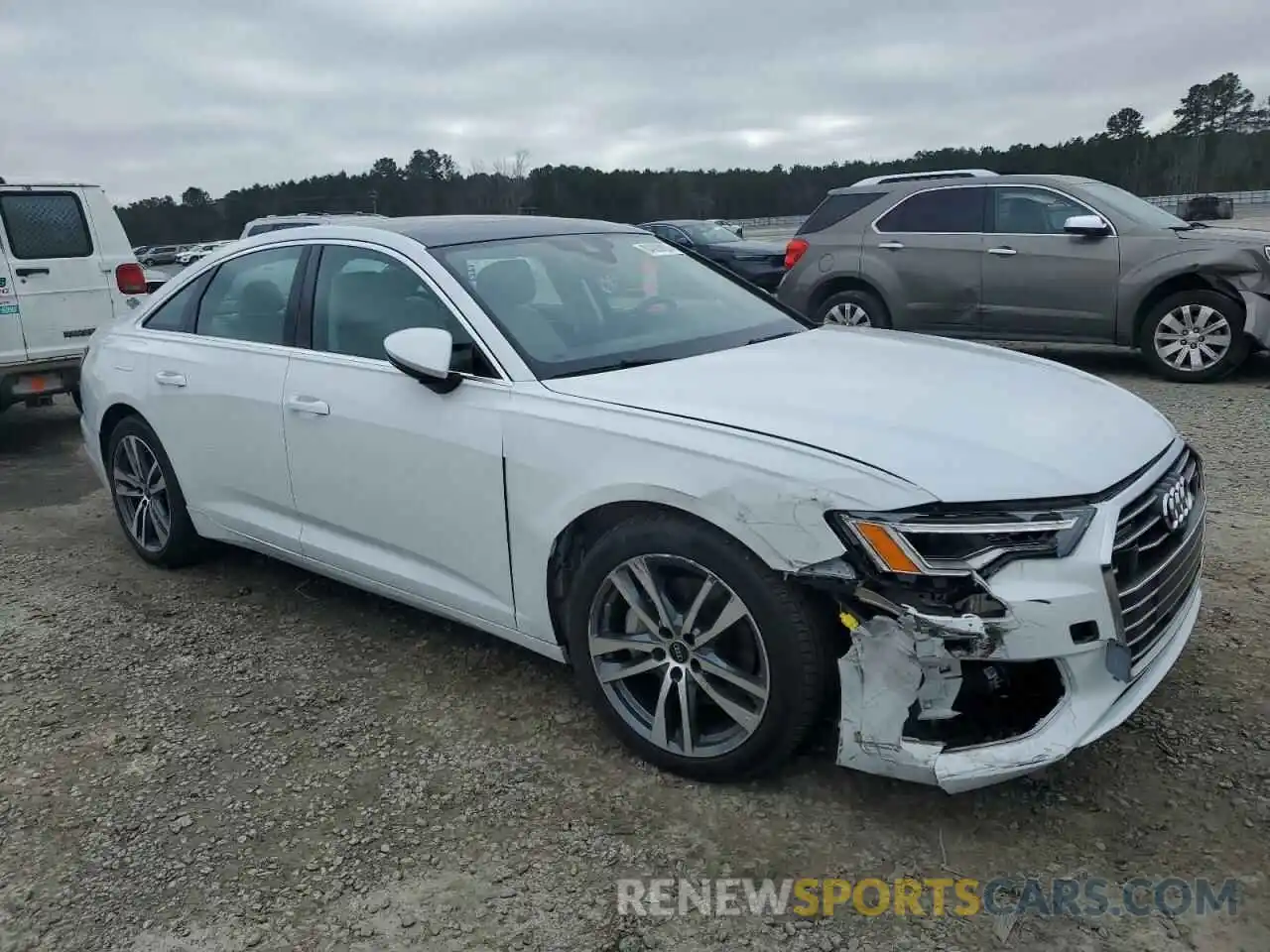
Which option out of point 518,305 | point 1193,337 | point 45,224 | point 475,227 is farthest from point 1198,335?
point 45,224

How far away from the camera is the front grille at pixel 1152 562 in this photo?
250cm

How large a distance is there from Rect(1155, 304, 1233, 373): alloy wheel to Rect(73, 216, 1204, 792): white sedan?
5.31 m

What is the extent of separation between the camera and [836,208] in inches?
384

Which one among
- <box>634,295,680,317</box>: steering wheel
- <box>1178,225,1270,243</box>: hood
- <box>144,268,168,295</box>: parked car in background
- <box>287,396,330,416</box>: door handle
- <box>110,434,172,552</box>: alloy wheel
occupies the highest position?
<box>634,295,680,317</box>: steering wheel

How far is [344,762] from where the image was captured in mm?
3129

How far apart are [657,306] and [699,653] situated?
1.45 m

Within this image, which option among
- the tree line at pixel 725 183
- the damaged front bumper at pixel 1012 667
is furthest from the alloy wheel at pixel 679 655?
the tree line at pixel 725 183

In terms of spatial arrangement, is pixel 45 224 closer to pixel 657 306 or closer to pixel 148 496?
pixel 148 496

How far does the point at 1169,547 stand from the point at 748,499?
1.16 m

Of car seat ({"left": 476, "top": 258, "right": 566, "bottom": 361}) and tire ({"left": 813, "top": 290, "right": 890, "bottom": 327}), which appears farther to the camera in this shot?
tire ({"left": 813, "top": 290, "right": 890, "bottom": 327})

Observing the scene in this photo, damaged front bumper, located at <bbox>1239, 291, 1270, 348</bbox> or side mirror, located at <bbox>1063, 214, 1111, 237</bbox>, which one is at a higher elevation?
side mirror, located at <bbox>1063, 214, 1111, 237</bbox>

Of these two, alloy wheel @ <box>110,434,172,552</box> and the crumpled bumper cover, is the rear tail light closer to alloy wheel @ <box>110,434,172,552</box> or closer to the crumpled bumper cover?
alloy wheel @ <box>110,434,172,552</box>

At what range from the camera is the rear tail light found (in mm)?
8172


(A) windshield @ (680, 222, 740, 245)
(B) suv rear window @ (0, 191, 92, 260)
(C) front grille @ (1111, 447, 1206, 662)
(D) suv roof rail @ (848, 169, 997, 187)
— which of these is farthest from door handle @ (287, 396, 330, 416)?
(A) windshield @ (680, 222, 740, 245)
